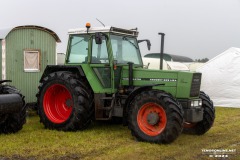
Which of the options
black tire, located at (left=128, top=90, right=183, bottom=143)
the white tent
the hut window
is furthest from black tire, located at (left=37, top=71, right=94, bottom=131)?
the white tent

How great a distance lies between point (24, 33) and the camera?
12.4 metres

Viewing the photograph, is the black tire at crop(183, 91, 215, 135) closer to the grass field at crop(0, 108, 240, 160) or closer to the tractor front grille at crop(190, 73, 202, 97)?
the grass field at crop(0, 108, 240, 160)

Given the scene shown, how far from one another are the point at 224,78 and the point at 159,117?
9453mm

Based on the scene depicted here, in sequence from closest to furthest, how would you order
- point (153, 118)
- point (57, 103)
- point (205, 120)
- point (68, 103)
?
point (153, 118) < point (205, 120) < point (68, 103) < point (57, 103)

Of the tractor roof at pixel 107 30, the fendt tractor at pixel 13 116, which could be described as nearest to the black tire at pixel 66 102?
the fendt tractor at pixel 13 116

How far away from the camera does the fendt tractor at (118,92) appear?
793 centimetres

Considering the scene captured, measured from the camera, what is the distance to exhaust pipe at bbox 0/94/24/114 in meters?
7.65

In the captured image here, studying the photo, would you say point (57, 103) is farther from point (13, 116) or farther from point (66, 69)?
point (13, 116)

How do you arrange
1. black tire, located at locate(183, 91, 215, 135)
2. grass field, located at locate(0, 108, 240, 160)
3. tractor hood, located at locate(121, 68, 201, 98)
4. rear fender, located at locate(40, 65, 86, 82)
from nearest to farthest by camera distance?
grass field, located at locate(0, 108, 240, 160)
tractor hood, located at locate(121, 68, 201, 98)
black tire, located at locate(183, 91, 215, 135)
rear fender, located at locate(40, 65, 86, 82)

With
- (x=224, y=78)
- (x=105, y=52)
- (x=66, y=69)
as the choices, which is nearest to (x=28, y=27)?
(x=66, y=69)

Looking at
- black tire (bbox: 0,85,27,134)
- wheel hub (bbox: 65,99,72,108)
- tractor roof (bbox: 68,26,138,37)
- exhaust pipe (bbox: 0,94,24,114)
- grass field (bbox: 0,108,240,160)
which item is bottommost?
grass field (bbox: 0,108,240,160)

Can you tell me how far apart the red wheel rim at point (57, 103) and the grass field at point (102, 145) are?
441mm

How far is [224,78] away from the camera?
54.5 ft

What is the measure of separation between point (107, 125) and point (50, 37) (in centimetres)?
444
